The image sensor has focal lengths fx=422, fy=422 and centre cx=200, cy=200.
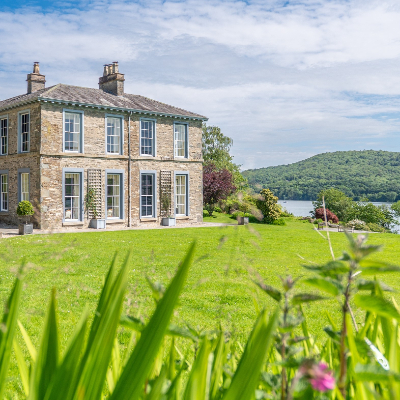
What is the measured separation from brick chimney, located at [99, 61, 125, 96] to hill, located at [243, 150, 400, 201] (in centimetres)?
1281

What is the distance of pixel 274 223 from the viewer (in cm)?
2539

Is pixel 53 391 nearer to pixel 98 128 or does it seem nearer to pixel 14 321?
pixel 14 321

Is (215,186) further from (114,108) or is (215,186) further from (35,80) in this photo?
(35,80)

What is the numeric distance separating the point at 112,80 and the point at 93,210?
727 centimetres

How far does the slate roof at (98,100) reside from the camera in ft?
62.4

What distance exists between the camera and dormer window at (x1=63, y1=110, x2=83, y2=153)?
63.8 feet

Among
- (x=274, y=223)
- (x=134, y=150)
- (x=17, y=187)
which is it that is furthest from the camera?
(x=274, y=223)

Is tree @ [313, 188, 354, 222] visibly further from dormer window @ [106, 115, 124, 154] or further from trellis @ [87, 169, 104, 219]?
dormer window @ [106, 115, 124, 154]

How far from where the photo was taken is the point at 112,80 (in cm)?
2236

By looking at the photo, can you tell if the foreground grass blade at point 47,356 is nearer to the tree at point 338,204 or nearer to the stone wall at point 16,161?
the tree at point 338,204

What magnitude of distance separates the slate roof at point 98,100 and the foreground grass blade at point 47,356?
19.2 metres

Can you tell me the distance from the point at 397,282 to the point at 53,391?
865 centimetres

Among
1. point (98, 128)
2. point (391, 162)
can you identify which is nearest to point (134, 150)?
point (98, 128)

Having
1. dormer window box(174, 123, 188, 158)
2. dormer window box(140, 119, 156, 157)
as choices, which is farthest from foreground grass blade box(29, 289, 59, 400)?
dormer window box(174, 123, 188, 158)
